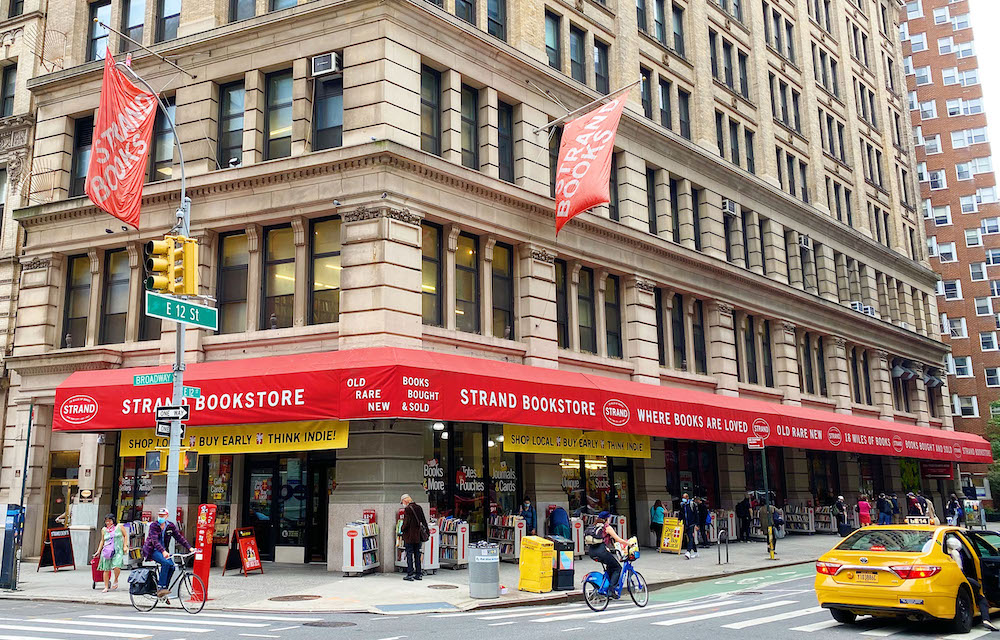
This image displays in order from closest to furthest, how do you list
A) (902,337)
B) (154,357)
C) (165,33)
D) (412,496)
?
(412,496), (154,357), (165,33), (902,337)

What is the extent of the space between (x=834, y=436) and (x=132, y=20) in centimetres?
2935

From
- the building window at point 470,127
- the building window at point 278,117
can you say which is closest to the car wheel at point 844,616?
the building window at point 470,127

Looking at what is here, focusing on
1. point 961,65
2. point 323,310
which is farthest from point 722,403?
point 961,65

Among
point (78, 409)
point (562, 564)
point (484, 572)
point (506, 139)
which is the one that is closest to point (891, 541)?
point (562, 564)

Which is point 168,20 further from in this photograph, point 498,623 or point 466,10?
point 498,623

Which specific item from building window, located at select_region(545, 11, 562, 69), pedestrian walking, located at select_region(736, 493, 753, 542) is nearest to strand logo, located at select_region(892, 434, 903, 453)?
pedestrian walking, located at select_region(736, 493, 753, 542)

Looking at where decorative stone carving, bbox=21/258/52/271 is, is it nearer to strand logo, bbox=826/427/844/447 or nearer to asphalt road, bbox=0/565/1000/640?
asphalt road, bbox=0/565/1000/640

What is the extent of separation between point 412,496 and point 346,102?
33.8 feet

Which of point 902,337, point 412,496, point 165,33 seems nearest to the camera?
point 412,496

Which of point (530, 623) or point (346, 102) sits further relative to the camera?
point (346, 102)

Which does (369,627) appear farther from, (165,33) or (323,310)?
(165,33)

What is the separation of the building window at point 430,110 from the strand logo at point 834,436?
19585 millimetres

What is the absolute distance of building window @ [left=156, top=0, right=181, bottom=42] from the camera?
26.1 metres

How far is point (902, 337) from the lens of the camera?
4834 cm
